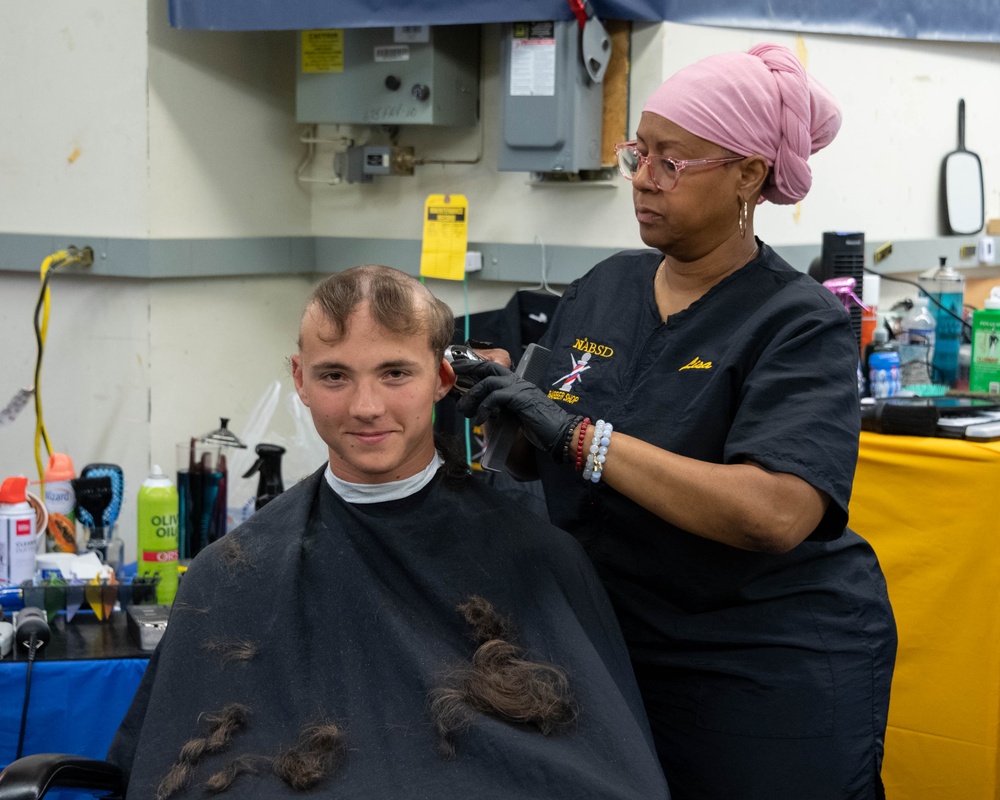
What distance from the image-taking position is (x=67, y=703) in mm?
2012

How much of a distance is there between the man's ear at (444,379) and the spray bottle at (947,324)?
1.93m

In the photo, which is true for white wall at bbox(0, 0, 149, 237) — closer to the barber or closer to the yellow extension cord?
the yellow extension cord

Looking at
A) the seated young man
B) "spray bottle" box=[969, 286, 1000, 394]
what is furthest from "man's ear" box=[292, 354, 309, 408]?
"spray bottle" box=[969, 286, 1000, 394]

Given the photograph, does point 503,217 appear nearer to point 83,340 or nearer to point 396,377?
point 83,340

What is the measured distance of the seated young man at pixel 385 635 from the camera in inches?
58.0

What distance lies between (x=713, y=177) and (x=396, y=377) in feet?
1.88

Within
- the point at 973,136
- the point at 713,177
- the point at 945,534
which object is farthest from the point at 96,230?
the point at 973,136

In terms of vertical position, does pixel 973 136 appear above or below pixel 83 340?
above

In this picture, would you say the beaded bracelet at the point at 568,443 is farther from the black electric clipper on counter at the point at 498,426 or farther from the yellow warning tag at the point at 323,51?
the yellow warning tag at the point at 323,51

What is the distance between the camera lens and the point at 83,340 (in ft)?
11.4

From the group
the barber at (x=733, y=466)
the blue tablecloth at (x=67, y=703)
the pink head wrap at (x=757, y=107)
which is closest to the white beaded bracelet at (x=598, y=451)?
the barber at (x=733, y=466)

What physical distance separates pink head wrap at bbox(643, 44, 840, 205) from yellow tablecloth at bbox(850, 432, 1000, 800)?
103cm

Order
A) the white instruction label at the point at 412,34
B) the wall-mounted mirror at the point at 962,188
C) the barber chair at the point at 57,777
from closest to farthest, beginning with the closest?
the barber chair at the point at 57,777, the white instruction label at the point at 412,34, the wall-mounted mirror at the point at 962,188

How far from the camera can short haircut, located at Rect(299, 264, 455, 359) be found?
167cm
